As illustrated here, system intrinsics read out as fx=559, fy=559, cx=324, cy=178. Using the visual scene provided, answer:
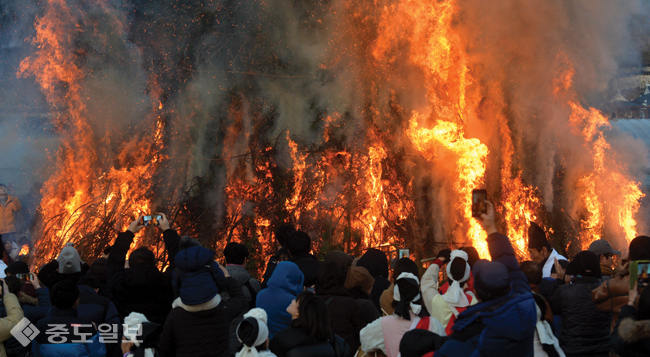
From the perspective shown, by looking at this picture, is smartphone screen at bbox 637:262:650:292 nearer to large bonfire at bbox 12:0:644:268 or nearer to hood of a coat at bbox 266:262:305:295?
hood of a coat at bbox 266:262:305:295

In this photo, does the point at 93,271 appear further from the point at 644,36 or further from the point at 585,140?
the point at 644,36

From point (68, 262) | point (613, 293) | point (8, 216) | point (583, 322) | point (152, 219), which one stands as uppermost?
point (8, 216)

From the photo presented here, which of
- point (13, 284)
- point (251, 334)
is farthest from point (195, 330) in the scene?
point (13, 284)

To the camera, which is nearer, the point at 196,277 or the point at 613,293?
the point at 196,277

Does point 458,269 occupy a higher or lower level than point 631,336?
higher

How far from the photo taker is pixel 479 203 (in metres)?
3.71

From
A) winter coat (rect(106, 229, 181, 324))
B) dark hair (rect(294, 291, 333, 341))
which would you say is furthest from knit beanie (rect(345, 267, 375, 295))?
winter coat (rect(106, 229, 181, 324))

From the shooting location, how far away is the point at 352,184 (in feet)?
39.0

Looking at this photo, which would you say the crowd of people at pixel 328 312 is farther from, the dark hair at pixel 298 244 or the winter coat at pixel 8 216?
the winter coat at pixel 8 216

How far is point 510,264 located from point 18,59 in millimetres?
13618

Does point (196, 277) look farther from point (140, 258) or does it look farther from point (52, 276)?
point (52, 276)

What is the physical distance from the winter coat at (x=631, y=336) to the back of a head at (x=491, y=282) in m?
0.79

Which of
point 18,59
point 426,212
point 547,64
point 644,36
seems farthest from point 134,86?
point 644,36

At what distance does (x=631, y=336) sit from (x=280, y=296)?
2.30 metres
